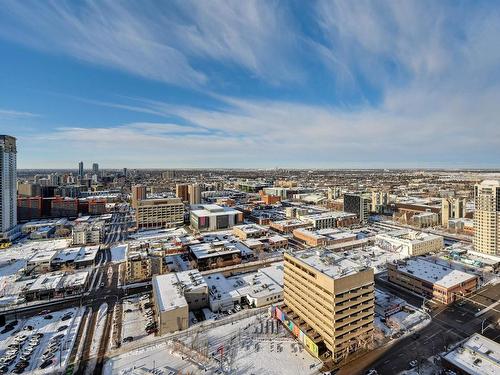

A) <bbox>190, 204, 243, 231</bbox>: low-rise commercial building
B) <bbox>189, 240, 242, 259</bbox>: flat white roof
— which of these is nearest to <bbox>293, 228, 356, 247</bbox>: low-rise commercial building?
<bbox>189, 240, 242, 259</bbox>: flat white roof

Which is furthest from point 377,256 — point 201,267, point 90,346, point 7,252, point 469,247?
point 7,252

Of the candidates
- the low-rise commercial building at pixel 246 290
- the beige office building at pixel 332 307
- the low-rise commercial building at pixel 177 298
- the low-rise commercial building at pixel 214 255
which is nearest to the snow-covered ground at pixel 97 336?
the low-rise commercial building at pixel 177 298

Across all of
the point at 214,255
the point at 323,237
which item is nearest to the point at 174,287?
the point at 214,255

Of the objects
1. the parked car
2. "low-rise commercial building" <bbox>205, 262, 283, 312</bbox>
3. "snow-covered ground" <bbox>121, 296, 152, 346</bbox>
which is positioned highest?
"low-rise commercial building" <bbox>205, 262, 283, 312</bbox>

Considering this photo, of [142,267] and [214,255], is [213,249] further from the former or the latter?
[142,267]

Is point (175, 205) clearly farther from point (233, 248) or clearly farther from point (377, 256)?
point (377, 256)

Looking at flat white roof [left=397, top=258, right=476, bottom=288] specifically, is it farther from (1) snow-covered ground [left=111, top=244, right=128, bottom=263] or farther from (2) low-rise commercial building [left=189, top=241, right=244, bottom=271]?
(1) snow-covered ground [left=111, top=244, right=128, bottom=263]

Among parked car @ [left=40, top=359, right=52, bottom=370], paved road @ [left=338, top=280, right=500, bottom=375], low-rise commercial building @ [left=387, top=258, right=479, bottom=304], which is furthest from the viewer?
low-rise commercial building @ [left=387, top=258, right=479, bottom=304]
